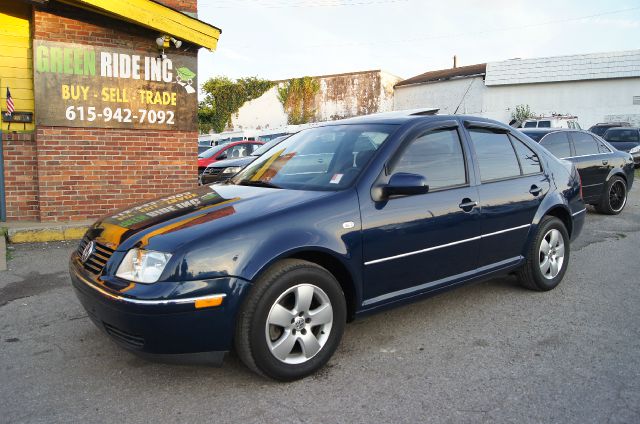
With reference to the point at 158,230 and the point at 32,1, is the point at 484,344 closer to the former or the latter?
the point at 158,230

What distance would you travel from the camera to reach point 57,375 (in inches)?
126

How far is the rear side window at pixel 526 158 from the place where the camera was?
4.61 m

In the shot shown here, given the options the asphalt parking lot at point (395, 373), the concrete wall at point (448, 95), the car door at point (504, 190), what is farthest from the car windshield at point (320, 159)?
the concrete wall at point (448, 95)

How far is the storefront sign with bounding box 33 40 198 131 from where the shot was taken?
7.62 meters

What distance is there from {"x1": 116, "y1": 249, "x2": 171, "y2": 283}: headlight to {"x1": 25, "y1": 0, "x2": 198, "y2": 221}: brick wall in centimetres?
561

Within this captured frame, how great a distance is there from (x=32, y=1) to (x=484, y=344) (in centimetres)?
726

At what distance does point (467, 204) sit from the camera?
3.92 m

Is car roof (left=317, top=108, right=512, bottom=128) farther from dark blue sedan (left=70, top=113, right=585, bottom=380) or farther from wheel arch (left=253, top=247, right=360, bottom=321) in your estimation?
wheel arch (left=253, top=247, right=360, bottom=321)

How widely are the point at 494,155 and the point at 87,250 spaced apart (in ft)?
10.5

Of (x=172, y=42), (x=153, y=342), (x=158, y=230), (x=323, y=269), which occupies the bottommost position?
(x=153, y=342)

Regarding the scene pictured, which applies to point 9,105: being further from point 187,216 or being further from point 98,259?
point 187,216

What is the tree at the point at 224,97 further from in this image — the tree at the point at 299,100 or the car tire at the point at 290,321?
the car tire at the point at 290,321

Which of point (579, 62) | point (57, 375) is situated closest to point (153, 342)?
point (57, 375)

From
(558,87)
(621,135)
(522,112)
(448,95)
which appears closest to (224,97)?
(448,95)
